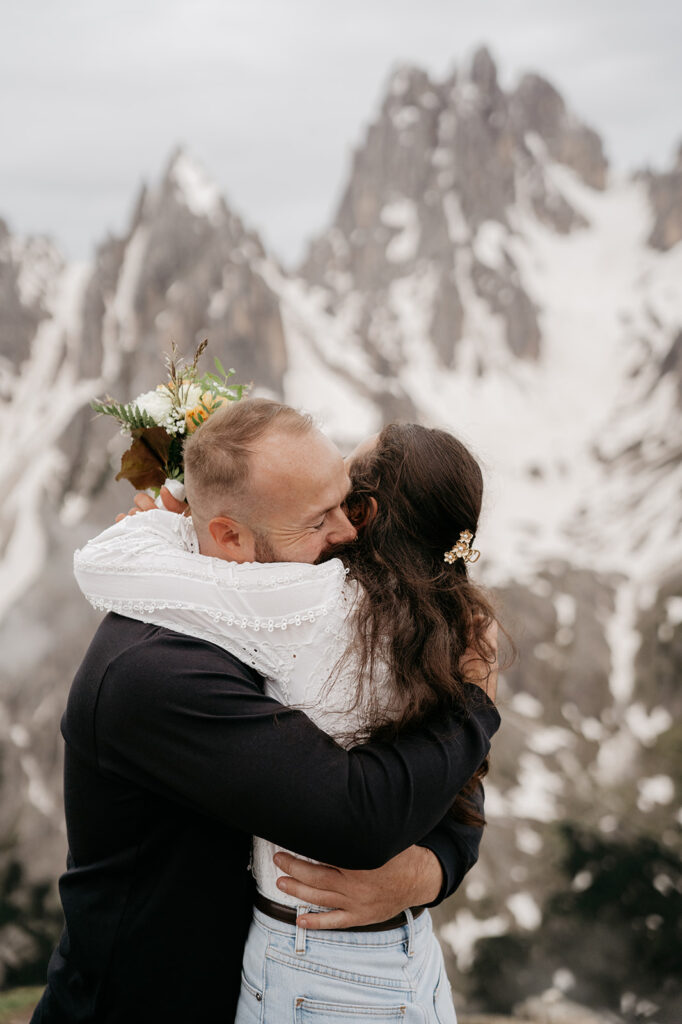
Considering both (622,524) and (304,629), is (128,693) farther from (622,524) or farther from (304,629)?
(622,524)

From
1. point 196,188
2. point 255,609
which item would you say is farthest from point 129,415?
point 196,188

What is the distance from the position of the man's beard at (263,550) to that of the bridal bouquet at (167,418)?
772mm

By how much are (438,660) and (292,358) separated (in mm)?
48145

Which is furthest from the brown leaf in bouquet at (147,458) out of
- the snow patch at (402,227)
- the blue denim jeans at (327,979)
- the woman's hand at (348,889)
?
the snow patch at (402,227)

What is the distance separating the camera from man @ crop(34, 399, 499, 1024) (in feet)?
6.98

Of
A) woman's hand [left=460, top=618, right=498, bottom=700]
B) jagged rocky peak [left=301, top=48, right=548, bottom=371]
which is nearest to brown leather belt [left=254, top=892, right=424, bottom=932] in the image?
woman's hand [left=460, top=618, right=498, bottom=700]

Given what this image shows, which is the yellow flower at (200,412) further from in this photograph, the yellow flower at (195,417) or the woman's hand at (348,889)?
the woman's hand at (348,889)

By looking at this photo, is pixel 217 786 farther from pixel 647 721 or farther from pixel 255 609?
pixel 647 721

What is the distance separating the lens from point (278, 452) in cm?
239

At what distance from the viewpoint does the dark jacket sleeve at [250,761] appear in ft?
6.89

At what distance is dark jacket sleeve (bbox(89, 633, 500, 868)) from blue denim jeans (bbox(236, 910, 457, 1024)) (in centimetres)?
50

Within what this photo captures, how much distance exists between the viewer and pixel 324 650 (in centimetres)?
242

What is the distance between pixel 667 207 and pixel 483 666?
10409 centimetres

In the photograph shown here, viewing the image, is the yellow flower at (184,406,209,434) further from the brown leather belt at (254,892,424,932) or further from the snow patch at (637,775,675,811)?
the snow patch at (637,775,675,811)
